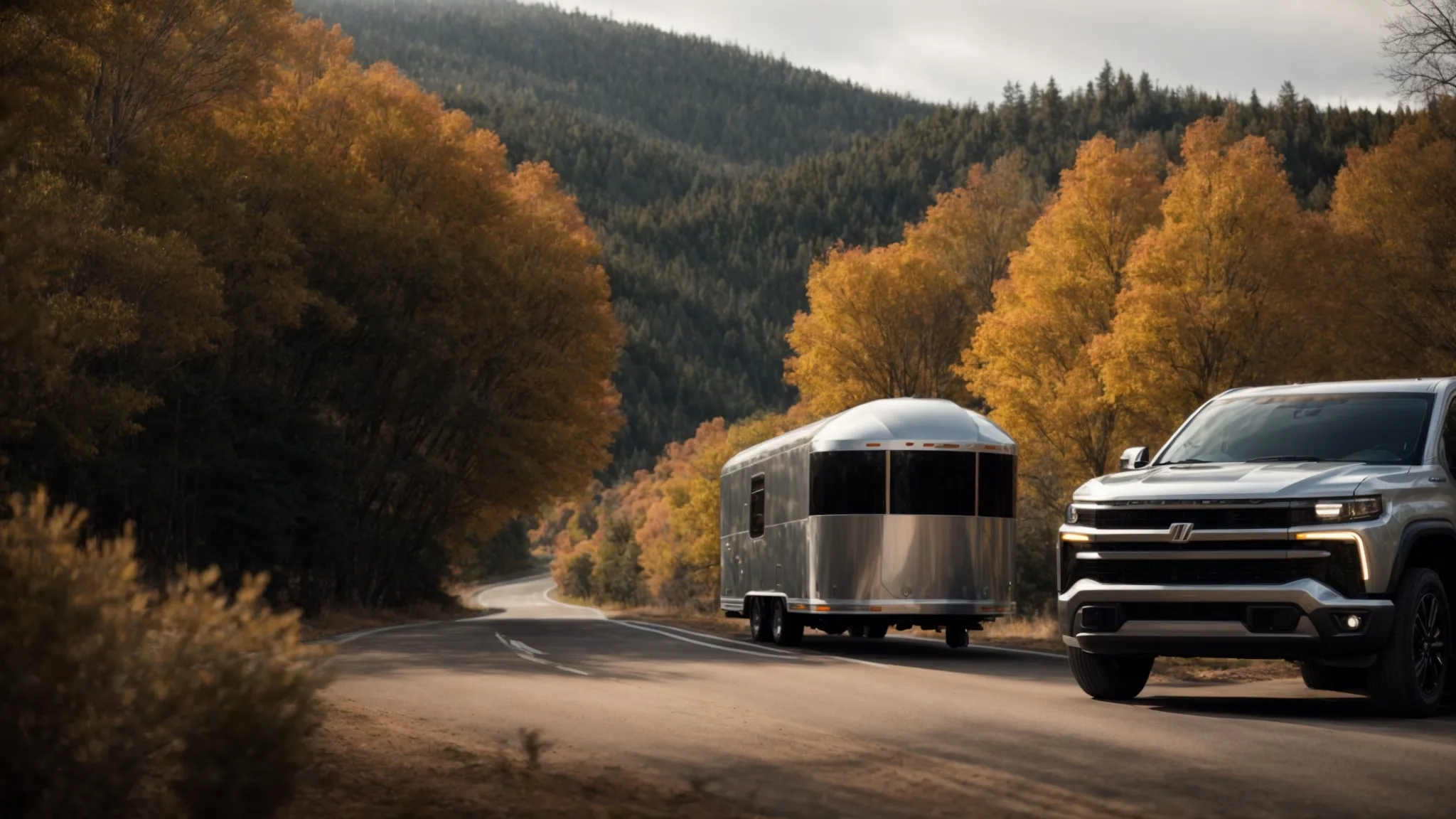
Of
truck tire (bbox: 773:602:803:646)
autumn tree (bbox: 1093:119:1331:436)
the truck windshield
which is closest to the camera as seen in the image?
the truck windshield

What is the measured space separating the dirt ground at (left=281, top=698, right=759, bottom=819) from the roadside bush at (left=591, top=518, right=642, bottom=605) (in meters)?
124

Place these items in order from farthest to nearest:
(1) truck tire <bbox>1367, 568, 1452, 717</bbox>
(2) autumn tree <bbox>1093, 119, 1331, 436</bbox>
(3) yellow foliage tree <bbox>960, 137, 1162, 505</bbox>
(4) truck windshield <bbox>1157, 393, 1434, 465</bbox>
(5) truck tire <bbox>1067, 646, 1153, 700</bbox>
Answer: (3) yellow foliage tree <bbox>960, 137, 1162, 505</bbox>, (2) autumn tree <bbox>1093, 119, 1331, 436</bbox>, (5) truck tire <bbox>1067, 646, 1153, 700</bbox>, (4) truck windshield <bbox>1157, 393, 1434, 465</bbox>, (1) truck tire <bbox>1367, 568, 1452, 717</bbox>

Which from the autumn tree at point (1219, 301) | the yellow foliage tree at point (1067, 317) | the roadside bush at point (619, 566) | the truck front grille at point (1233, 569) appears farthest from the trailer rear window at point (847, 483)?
the roadside bush at point (619, 566)

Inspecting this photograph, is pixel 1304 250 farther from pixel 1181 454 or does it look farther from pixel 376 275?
pixel 1181 454

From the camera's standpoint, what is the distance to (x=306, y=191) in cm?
3838

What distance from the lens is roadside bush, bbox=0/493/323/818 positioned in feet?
20.4

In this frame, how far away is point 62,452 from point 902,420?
14482mm

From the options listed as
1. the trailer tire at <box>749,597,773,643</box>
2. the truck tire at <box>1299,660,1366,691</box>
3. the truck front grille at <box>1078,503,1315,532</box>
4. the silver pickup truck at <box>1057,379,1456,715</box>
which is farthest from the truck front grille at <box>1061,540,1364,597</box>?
the trailer tire at <box>749,597,773,643</box>

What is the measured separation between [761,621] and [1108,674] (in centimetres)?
1387

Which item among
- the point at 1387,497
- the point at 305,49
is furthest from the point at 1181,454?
the point at 305,49

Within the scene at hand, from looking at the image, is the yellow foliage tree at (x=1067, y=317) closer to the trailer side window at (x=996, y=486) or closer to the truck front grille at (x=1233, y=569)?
the trailer side window at (x=996, y=486)

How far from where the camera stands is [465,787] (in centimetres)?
877

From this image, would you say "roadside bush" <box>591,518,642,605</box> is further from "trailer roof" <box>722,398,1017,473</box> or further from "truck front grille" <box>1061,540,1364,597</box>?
"truck front grille" <box>1061,540,1364,597</box>

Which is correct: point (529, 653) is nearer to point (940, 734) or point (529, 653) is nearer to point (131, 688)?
point (940, 734)
